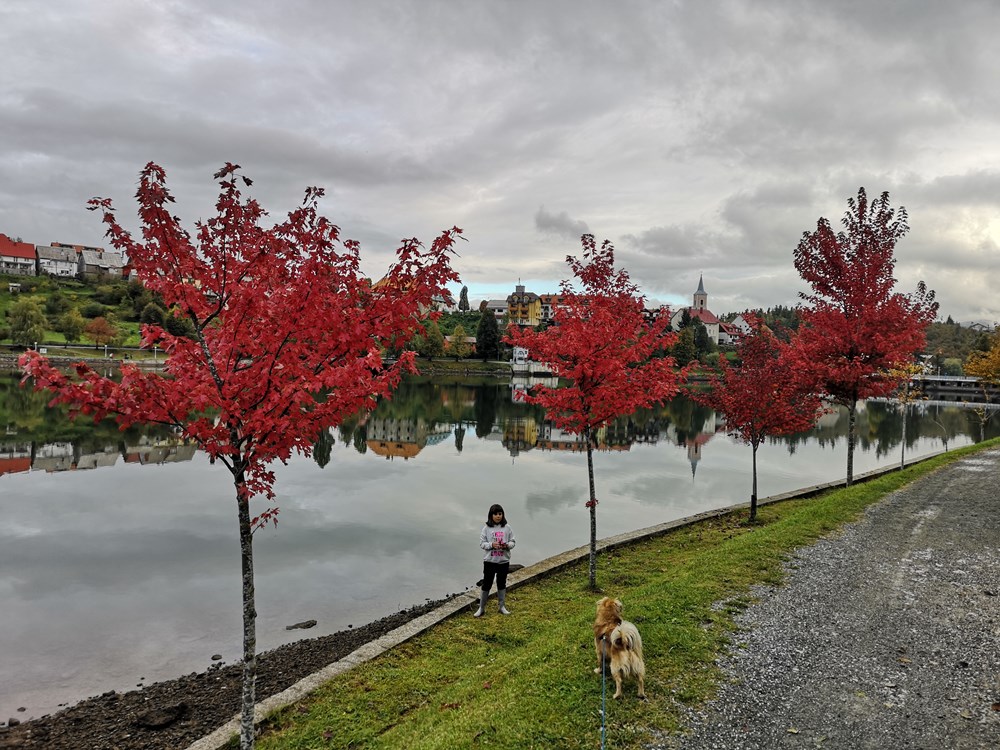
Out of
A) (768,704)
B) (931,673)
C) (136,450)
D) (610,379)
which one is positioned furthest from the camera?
(136,450)

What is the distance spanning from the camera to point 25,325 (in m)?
95.2

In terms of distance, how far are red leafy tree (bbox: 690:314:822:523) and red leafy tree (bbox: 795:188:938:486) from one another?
731mm

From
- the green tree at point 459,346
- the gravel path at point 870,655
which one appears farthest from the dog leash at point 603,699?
the green tree at point 459,346

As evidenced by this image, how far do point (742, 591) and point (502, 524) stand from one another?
467 centimetres

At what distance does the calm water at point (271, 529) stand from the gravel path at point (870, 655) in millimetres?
8682

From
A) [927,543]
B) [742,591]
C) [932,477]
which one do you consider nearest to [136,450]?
[742,591]

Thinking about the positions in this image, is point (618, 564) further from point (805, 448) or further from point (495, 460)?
point (805, 448)

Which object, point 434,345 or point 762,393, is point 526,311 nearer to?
point 434,345

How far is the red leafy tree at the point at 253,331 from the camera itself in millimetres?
6344

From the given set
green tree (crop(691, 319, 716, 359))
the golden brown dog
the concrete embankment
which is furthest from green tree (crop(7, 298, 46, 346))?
green tree (crop(691, 319, 716, 359))

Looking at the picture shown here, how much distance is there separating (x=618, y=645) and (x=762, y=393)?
14321mm

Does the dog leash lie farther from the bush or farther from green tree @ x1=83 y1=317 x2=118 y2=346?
the bush

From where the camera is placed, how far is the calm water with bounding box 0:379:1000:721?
1255 centimetres

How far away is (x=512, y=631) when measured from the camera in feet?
34.8
